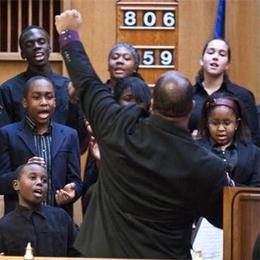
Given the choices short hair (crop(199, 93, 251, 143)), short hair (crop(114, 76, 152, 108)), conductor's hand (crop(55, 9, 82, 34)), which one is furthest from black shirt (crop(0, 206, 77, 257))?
conductor's hand (crop(55, 9, 82, 34))

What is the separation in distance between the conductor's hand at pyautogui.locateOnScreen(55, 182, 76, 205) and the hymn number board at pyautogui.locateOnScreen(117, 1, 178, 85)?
187cm

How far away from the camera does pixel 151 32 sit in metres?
7.29

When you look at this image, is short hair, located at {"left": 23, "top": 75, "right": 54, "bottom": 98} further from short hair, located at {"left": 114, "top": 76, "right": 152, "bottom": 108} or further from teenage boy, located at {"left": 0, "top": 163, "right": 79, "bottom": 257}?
short hair, located at {"left": 114, "top": 76, "right": 152, "bottom": 108}

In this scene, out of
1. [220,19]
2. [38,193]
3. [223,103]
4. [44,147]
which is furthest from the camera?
[220,19]

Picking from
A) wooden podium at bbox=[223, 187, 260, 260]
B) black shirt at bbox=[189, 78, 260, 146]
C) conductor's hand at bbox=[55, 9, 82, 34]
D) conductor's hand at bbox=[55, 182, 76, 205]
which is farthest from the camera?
black shirt at bbox=[189, 78, 260, 146]

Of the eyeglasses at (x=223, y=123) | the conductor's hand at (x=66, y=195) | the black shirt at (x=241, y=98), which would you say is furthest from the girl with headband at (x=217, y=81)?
the conductor's hand at (x=66, y=195)

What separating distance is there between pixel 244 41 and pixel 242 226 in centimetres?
339

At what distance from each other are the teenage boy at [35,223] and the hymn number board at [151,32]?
207 centimetres

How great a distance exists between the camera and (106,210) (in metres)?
4.02

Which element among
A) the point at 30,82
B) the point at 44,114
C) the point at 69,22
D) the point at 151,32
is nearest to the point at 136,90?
the point at 69,22

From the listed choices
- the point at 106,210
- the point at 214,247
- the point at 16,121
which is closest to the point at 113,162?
the point at 106,210

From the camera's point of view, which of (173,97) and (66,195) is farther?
(66,195)

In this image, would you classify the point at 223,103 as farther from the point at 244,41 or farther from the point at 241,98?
the point at 244,41

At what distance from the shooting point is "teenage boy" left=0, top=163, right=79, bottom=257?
5.22 metres
